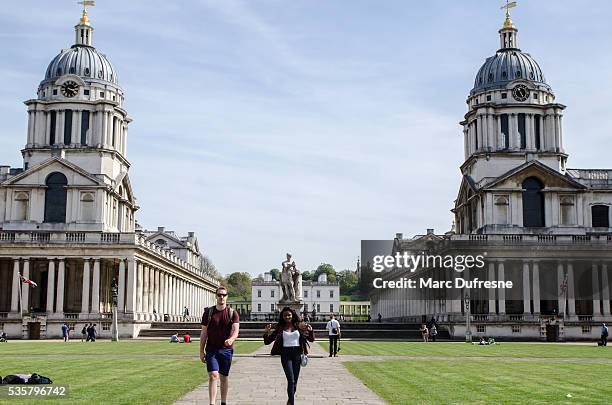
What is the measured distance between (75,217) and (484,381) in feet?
226

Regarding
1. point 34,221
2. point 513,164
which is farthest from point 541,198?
point 34,221

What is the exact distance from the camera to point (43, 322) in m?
74.8

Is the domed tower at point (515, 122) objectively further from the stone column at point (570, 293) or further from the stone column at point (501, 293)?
the stone column at point (570, 293)

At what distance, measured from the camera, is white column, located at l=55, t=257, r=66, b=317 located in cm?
7894

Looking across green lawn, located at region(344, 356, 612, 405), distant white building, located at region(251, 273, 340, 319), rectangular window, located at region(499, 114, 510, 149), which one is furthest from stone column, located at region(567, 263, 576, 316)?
distant white building, located at region(251, 273, 340, 319)

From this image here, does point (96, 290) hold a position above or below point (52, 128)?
below

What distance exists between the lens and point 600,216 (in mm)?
90812

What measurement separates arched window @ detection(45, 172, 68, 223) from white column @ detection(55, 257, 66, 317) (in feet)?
25.4

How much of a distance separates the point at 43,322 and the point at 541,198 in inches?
2125

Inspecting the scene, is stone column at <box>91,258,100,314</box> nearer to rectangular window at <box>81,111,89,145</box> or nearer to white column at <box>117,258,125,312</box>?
white column at <box>117,258,125,312</box>

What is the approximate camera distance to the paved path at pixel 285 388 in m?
19.5

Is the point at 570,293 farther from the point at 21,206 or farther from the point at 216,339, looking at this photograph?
the point at 216,339

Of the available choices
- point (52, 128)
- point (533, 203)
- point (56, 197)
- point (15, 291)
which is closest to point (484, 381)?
point (15, 291)

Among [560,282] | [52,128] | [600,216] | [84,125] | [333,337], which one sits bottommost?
[333,337]
